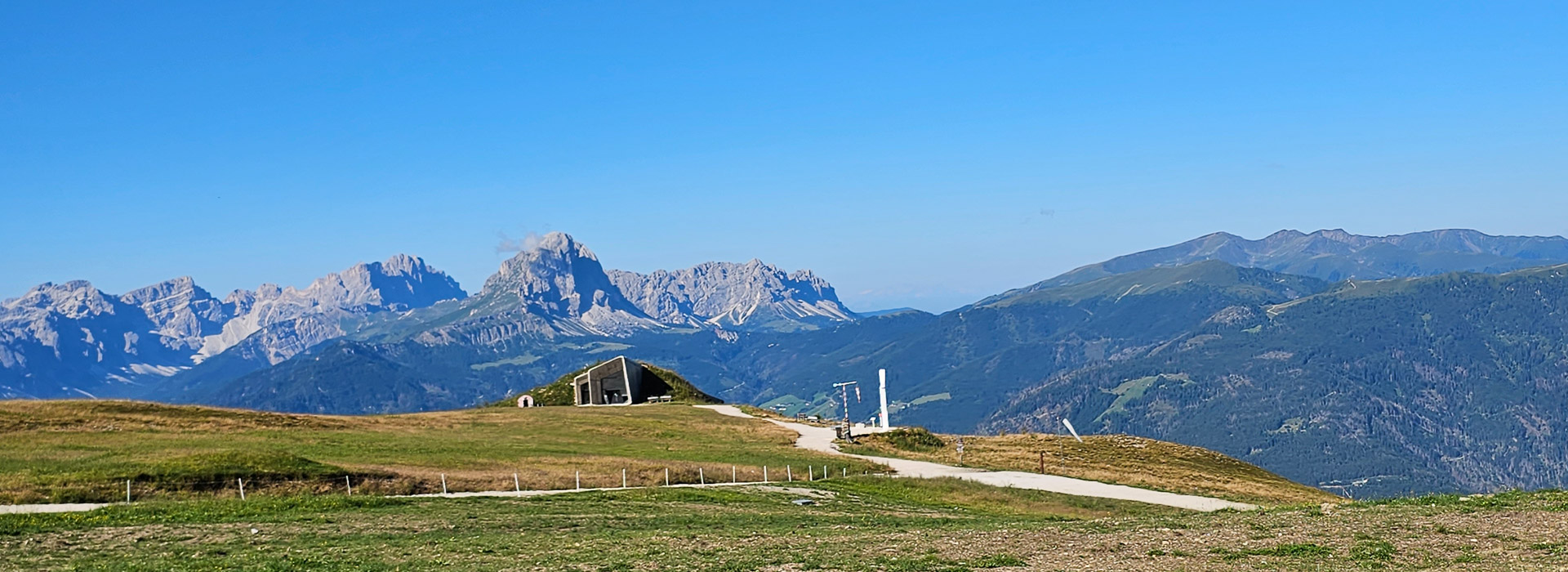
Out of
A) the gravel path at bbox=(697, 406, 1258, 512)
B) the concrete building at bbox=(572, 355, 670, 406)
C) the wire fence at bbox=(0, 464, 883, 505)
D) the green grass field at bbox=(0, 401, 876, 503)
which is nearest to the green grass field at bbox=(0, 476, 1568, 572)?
the wire fence at bbox=(0, 464, 883, 505)

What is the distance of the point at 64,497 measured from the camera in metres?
46.6

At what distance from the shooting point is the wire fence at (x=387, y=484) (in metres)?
47.6

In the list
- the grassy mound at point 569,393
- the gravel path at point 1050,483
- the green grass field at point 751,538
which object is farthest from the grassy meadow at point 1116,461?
the grassy mound at point 569,393

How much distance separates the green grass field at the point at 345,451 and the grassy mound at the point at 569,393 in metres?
31.5

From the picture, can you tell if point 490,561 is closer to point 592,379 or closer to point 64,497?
point 64,497

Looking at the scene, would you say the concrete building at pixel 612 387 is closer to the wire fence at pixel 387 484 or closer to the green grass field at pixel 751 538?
the wire fence at pixel 387 484

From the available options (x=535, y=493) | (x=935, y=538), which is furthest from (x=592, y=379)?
(x=935, y=538)

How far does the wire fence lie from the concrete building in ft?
245

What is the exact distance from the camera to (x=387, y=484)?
5375cm

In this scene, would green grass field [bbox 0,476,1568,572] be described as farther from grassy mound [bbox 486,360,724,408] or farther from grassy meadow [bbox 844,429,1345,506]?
grassy mound [bbox 486,360,724,408]

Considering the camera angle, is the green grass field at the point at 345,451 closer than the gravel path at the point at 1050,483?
Yes

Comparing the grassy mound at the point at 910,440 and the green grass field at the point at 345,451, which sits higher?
the green grass field at the point at 345,451

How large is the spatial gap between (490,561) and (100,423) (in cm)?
5817

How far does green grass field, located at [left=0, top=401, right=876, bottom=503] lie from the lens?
51906mm
